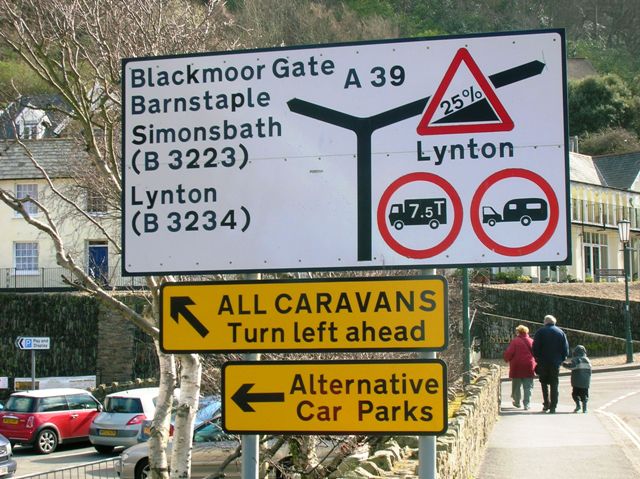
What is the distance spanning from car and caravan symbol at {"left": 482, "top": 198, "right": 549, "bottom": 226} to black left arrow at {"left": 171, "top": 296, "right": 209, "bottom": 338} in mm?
1238

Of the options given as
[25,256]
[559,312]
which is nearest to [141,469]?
[559,312]

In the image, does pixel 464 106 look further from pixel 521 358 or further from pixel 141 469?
pixel 521 358

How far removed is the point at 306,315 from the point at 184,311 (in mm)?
517

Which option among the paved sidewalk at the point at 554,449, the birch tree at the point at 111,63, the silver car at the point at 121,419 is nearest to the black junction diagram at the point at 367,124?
the birch tree at the point at 111,63

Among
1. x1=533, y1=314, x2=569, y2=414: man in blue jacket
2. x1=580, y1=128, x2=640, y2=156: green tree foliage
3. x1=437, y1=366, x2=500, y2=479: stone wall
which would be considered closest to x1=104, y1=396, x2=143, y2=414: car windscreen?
x1=437, y1=366, x2=500, y2=479: stone wall

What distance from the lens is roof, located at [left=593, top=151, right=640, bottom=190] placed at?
6038cm

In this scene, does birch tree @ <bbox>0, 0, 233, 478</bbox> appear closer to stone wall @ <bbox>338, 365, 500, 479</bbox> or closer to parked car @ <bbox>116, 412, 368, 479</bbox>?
parked car @ <bbox>116, 412, 368, 479</bbox>

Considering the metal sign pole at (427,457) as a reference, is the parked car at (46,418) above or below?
below

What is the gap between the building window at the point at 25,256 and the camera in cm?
4216

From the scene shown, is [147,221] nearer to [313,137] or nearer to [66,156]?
[313,137]

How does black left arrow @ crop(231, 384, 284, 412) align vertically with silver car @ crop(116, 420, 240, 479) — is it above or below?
above

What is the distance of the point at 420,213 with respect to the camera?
12.1ft

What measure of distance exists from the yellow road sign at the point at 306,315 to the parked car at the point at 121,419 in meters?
17.5

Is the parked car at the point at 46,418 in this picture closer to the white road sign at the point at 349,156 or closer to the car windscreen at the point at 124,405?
the car windscreen at the point at 124,405
